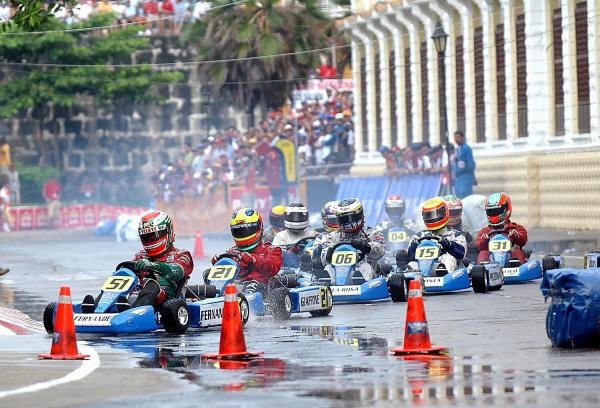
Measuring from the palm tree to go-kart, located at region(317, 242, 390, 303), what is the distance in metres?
32.5

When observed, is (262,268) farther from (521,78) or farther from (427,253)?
(521,78)

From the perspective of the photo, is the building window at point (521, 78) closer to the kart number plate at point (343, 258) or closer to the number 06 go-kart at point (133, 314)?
the kart number plate at point (343, 258)

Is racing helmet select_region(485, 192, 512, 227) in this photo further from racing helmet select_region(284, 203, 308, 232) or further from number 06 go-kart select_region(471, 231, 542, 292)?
racing helmet select_region(284, 203, 308, 232)

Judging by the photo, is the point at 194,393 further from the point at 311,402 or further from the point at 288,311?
the point at 288,311

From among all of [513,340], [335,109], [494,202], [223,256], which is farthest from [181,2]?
[513,340]

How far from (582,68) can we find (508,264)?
1394 centimetres

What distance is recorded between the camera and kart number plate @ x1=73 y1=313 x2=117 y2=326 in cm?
1816

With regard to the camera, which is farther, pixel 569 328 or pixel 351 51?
pixel 351 51

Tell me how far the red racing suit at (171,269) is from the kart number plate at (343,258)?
4034 mm

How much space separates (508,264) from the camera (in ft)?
85.7

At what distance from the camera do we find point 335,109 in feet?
172

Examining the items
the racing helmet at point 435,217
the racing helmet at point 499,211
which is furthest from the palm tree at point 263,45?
the racing helmet at point 435,217

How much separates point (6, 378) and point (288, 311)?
691 cm

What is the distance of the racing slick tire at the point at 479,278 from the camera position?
947 inches
